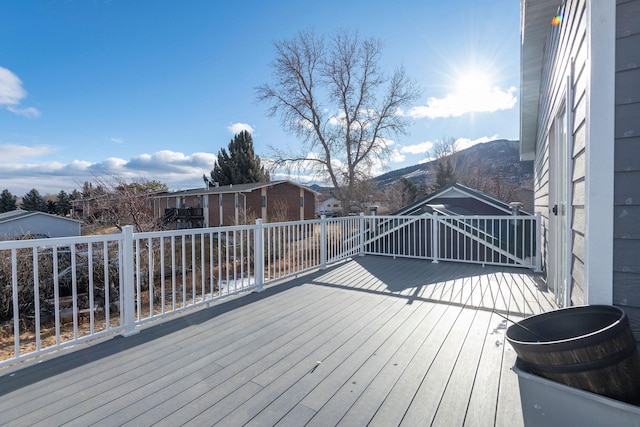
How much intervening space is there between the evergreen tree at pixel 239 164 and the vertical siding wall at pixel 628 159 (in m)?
25.1

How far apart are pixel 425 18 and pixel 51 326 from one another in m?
10.4

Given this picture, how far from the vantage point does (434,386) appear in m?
1.76

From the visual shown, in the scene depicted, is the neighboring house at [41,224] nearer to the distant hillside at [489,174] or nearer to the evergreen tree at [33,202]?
the distant hillside at [489,174]

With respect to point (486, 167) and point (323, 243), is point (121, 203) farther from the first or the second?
point (486, 167)

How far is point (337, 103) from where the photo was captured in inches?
666

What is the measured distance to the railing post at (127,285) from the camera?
8.02ft

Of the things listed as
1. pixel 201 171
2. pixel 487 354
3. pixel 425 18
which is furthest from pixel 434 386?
pixel 201 171

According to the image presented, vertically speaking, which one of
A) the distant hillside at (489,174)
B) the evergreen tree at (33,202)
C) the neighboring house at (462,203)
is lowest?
the neighboring house at (462,203)

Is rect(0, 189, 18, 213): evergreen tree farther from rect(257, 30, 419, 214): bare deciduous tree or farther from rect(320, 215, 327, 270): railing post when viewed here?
rect(320, 215, 327, 270): railing post

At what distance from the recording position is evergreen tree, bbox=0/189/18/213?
30016 mm

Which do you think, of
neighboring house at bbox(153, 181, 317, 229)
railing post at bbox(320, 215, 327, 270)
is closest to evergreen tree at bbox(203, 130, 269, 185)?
neighboring house at bbox(153, 181, 317, 229)

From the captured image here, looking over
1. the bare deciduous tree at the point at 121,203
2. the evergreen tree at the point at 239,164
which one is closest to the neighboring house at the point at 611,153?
the bare deciduous tree at the point at 121,203

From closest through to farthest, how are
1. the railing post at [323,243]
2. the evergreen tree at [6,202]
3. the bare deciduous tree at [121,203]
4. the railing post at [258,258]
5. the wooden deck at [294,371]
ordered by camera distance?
the wooden deck at [294,371], the railing post at [258,258], the railing post at [323,243], the bare deciduous tree at [121,203], the evergreen tree at [6,202]

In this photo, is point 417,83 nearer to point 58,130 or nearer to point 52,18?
point 52,18
